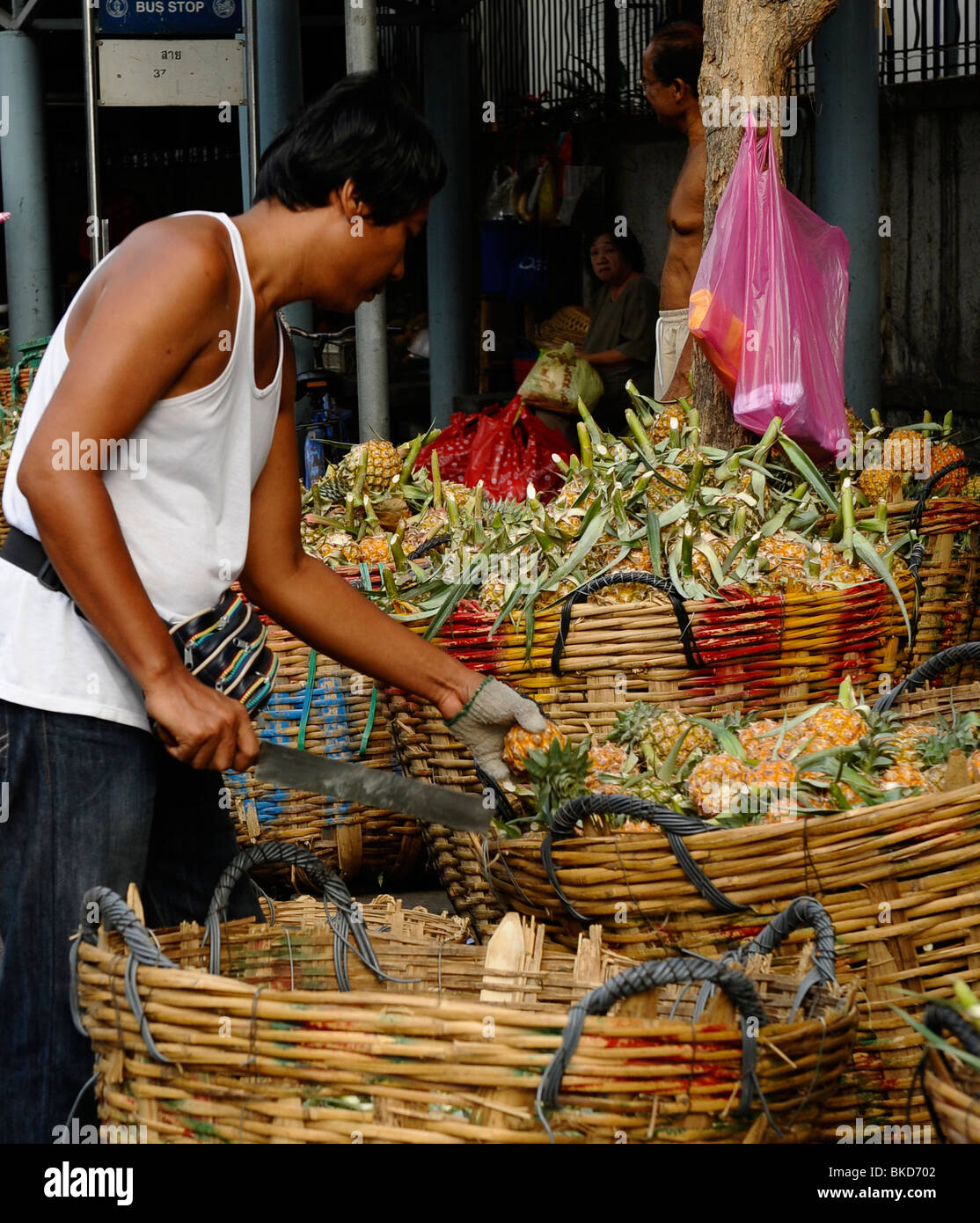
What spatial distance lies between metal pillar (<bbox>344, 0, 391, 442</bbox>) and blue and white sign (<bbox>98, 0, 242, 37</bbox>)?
1.88 feet

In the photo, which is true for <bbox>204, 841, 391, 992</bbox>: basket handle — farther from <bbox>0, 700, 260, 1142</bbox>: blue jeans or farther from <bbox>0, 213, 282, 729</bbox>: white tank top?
<bbox>0, 213, 282, 729</bbox>: white tank top

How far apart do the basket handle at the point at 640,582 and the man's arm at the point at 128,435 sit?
3.82ft

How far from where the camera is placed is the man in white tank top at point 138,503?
1.88 meters

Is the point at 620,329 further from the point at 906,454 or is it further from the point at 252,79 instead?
the point at 906,454

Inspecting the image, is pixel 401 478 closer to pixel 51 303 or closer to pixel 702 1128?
pixel 702 1128

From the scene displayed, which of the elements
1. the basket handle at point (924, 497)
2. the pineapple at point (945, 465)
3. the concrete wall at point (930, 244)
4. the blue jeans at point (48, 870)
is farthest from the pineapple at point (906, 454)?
the concrete wall at point (930, 244)

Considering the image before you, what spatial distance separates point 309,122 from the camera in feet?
6.82

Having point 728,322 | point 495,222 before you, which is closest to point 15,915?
point 728,322

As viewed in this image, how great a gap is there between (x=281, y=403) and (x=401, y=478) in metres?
2.09

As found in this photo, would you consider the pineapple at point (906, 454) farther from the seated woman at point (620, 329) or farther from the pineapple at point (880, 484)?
the seated woman at point (620, 329)

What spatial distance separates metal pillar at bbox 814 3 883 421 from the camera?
529 centimetres

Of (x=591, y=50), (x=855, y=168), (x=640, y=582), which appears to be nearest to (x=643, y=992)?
(x=640, y=582)

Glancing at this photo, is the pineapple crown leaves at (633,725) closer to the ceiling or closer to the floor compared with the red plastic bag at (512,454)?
closer to the floor

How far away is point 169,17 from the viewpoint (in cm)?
573
